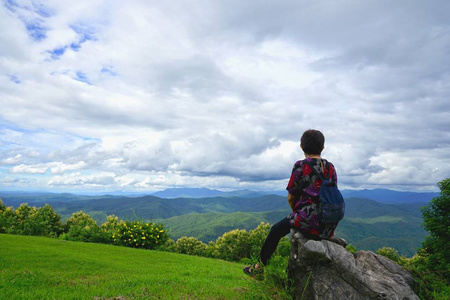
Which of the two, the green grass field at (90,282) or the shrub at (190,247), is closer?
the green grass field at (90,282)

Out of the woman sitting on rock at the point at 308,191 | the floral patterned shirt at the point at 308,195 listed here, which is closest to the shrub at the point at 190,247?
the woman sitting on rock at the point at 308,191

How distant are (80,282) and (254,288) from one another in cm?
490

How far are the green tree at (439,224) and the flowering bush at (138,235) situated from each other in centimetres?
1592

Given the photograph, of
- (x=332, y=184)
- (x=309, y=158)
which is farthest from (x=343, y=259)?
(x=309, y=158)

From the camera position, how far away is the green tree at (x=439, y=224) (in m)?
12.9

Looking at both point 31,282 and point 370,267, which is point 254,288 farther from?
point 31,282

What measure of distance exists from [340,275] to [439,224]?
1292 centimetres

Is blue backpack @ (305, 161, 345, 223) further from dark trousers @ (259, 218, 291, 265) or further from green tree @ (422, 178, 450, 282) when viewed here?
green tree @ (422, 178, 450, 282)

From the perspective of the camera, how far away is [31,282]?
673 centimetres

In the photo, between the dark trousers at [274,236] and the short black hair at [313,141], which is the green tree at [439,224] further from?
the short black hair at [313,141]

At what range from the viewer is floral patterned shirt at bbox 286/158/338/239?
5078mm

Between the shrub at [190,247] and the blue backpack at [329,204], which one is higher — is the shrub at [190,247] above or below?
below

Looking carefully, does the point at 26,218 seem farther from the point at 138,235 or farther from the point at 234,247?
the point at 234,247

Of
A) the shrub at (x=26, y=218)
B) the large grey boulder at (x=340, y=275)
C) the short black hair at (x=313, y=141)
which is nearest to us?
the large grey boulder at (x=340, y=275)
